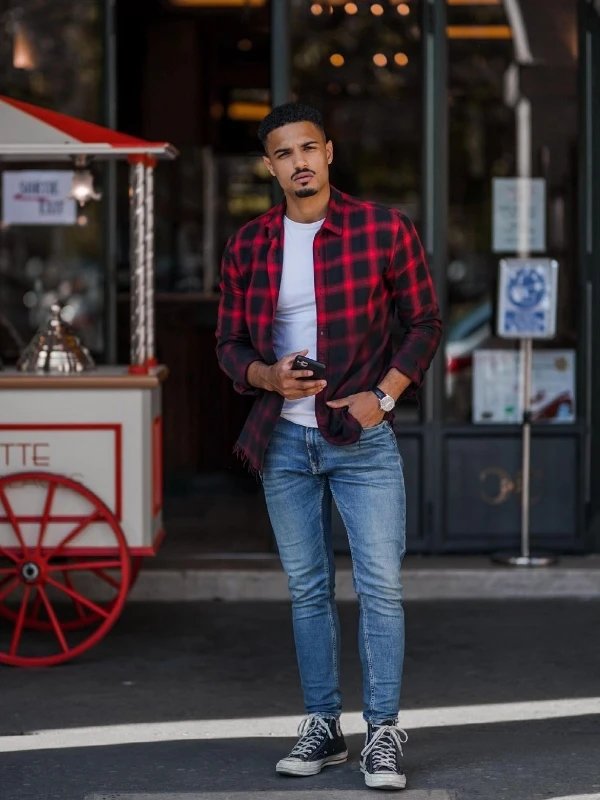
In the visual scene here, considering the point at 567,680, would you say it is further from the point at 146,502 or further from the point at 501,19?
the point at 501,19

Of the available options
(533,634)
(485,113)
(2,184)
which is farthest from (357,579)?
(2,184)

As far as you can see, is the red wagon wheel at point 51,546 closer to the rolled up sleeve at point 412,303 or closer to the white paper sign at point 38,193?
the rolled up sleeve at point 412,303

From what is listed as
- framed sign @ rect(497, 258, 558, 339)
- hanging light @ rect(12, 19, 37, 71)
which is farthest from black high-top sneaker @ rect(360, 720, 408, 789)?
hanging light @ rect(12, 19, 37, 71)

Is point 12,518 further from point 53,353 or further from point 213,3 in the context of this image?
point 213,3

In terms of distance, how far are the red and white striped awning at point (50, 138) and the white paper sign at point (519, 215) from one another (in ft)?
7.73

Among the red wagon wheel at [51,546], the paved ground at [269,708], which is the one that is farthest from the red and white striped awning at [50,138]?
the paved ground at [269,708]

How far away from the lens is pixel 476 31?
853 centimetres

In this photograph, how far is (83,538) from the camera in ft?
22.3

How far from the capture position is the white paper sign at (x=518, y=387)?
864 centimetres

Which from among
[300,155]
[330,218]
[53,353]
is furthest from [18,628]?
[300,155]

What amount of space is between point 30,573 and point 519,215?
3378 millimetres

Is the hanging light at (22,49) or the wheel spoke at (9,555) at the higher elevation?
the hanging light at (22,49)

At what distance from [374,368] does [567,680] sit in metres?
2.04

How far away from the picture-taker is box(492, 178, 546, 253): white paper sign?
339 inches
